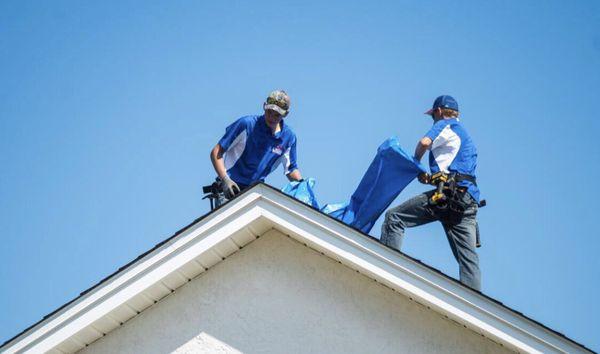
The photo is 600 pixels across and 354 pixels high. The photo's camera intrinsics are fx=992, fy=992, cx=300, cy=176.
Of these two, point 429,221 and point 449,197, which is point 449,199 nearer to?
point 449,197

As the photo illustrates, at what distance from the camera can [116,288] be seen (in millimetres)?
8086

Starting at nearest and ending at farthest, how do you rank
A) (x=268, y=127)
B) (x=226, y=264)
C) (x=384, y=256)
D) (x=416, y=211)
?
(x=384, y=256) < (x=226, y=264) < (x=416, y=211) < (x=268, y=127)

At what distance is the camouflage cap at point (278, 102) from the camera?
390 inches

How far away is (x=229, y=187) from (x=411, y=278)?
264 cm

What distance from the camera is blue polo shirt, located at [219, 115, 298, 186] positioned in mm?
10102

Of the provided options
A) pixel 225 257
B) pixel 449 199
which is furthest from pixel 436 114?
pixel 225 257

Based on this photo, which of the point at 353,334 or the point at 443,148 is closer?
the point at 353,334

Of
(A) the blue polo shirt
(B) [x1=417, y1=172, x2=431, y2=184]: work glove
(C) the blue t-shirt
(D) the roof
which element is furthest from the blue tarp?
(D) the roof

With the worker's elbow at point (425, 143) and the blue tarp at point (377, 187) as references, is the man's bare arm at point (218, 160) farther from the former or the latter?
the worker's elbow at point (425, 143)

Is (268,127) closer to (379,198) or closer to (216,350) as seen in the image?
(379,198)

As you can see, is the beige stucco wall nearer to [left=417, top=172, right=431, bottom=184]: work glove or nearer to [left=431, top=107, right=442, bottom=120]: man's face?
[left=417, top=172, right=431, bottom=184]: work glove

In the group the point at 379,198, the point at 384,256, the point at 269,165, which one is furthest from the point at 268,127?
the point at 384,256

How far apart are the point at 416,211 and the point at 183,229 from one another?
2.33 metres

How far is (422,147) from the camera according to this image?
953 centimetres
